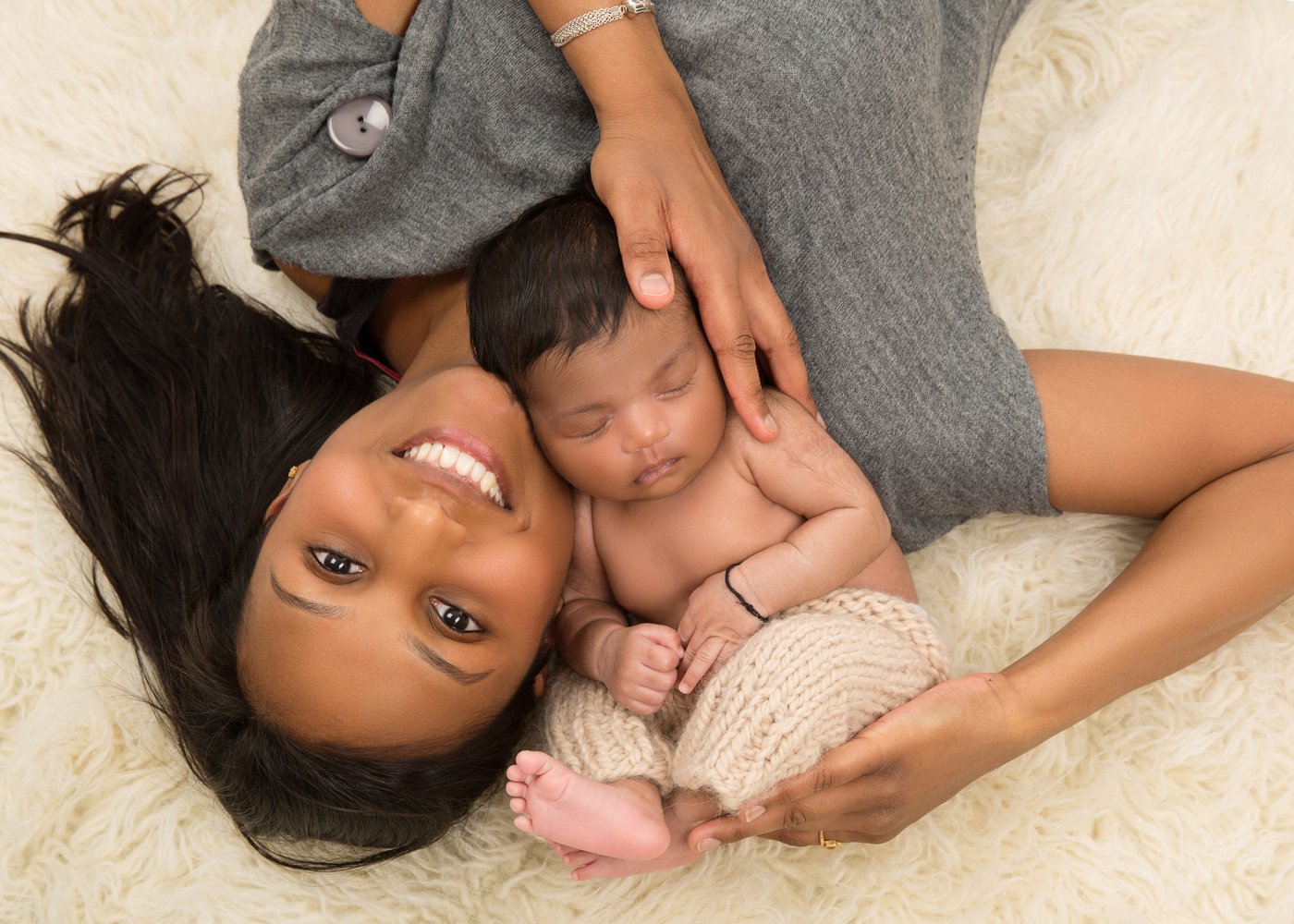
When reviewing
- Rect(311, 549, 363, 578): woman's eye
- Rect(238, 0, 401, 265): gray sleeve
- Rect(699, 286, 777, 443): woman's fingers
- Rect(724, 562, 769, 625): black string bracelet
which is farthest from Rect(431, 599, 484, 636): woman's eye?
Rect(238, 0, 401, 265): gray sleeve

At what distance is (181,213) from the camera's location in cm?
192

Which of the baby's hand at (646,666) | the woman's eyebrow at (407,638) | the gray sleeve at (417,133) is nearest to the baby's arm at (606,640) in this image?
the baby's hand at (646,666)

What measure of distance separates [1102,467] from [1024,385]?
168 millimetres

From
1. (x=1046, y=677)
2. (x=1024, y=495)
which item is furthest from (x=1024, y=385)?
(x=1046, y=677)

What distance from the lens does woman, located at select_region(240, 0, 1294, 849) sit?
4.69 ft

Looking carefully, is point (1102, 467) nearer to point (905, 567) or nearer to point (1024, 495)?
point (1024, 495)

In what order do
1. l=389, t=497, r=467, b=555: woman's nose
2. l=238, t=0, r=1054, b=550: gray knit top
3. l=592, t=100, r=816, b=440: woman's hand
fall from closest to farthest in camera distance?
l=389, t=497, r=467, b=555: woman's nose < l=592, t=100, r=816, b=440: woman's hand < l=238, t=0, r=1054, b=550: gray knit top

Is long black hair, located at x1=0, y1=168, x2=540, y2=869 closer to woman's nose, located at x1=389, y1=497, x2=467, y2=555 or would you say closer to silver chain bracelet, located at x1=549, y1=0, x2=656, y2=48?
woman's nose, located at x1=389, y1=497, x2=467, y2=555

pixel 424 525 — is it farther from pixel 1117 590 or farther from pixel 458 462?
pixel 1117 590

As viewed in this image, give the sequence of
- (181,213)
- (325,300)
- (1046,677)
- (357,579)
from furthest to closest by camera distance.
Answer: (181,213) → (325,300) → (1046,677) → (357,579)

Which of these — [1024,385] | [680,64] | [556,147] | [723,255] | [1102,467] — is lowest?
[1102,467]

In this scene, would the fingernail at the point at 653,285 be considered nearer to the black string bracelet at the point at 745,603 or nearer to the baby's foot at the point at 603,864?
the black string bracelet at the point at 745,603

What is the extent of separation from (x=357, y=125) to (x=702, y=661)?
924 millimetres

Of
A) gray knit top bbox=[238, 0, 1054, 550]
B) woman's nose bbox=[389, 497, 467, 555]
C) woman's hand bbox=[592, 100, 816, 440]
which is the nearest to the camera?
woman's nose bbox=[389, 497, 467, 555]
